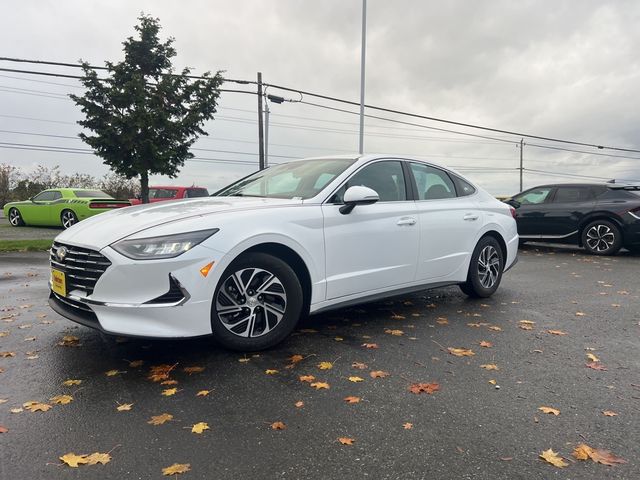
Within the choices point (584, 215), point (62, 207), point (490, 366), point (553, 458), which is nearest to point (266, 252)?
point (490, 366)

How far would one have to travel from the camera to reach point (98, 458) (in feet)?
7.66

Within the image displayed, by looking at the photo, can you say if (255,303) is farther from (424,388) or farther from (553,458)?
(553,458)

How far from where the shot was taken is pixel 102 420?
272cm

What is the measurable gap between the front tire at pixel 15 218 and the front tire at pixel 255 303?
17579 millimetres

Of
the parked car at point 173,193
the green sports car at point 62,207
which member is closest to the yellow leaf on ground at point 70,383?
the green sports car at point 62,207

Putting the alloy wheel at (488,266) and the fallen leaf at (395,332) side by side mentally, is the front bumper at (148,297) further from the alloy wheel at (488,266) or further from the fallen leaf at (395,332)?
the alloy wheel at (488,266)

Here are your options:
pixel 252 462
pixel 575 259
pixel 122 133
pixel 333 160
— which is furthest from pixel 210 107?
pixel 252 462

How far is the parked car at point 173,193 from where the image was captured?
19.0m

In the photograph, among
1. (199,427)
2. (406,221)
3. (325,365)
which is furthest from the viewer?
(406,221)

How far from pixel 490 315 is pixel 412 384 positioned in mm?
2296

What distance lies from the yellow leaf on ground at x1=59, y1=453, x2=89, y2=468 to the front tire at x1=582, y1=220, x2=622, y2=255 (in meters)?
11.4

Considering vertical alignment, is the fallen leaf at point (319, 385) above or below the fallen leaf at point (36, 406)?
above

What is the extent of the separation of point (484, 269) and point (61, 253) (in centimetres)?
463

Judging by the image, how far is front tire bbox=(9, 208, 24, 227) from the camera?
58.4ft
